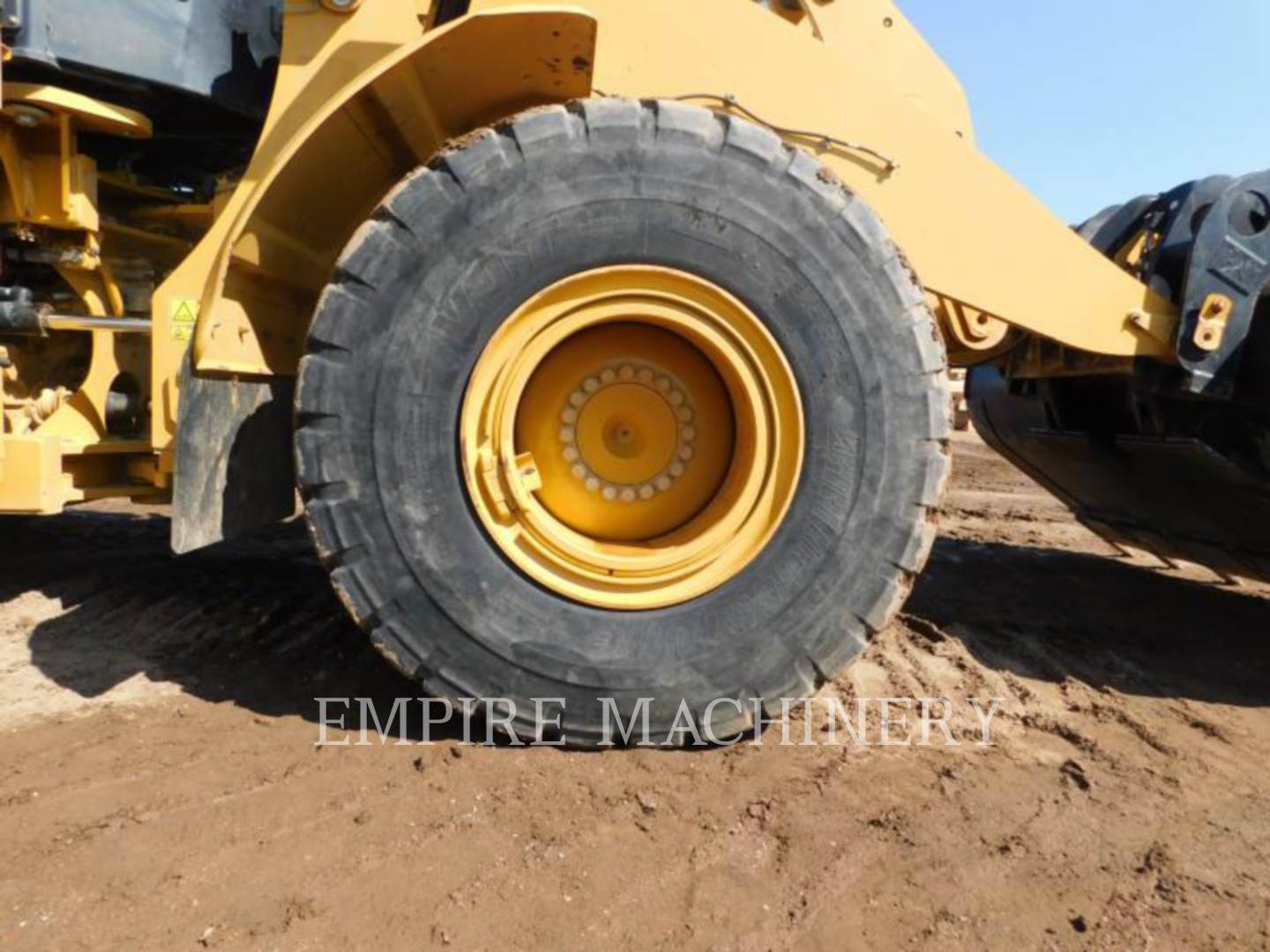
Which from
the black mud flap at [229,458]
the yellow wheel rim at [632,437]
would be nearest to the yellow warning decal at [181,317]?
the black mud flap at [229,458]

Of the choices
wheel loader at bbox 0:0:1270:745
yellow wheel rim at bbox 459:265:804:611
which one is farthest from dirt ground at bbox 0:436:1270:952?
yellow wheel rim at bbox 459:265:804:611

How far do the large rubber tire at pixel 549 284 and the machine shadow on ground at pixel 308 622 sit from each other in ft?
2.09

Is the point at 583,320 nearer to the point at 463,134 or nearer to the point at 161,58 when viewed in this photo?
the point at 463,134

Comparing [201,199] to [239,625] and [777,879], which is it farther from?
[777,879]

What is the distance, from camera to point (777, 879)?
6.34 ft

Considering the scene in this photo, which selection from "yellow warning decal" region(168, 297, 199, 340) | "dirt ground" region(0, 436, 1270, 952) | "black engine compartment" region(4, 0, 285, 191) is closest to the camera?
"dirt ground" region(0, 436, 1270, 952)

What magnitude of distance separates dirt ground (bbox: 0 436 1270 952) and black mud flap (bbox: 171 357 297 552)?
575mm

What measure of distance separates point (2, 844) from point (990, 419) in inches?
180

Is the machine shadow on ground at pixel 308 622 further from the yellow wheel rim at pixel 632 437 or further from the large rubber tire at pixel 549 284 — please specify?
the yellow wheel rim at pixel 632 437

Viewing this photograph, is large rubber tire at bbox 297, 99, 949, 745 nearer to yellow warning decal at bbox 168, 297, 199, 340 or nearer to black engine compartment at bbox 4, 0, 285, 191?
yellow warning decal at bbox 168, 297, 199, 340

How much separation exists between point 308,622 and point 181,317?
1.29 metres

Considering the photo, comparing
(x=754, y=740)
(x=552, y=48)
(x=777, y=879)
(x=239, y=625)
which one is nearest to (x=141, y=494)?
(x=239, y=625)

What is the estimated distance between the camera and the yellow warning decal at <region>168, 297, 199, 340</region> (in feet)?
8.91

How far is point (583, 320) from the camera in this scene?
2.41 meters
